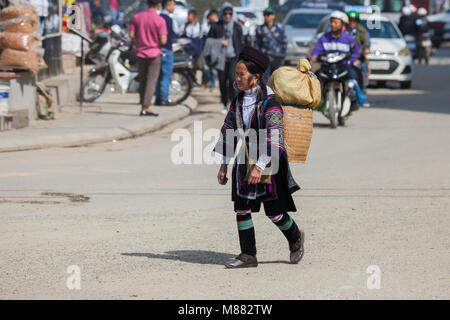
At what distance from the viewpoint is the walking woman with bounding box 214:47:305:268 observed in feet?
22.2

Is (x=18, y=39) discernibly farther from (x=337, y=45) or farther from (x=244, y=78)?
(x=244, y=78)

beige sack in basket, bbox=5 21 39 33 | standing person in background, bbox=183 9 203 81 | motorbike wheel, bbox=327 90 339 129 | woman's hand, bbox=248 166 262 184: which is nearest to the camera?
woman's hand, bbox=248 166 262 184

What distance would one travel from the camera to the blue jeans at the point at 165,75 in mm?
18656

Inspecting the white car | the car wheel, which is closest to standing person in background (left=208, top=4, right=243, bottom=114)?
the white car

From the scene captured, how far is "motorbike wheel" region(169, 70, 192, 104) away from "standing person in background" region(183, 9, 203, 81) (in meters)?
4.66

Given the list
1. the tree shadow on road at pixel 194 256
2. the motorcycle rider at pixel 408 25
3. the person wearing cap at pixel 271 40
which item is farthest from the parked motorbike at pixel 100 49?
the motorcycle rider at pixel 408 25

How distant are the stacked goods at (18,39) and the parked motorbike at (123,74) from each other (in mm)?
3554

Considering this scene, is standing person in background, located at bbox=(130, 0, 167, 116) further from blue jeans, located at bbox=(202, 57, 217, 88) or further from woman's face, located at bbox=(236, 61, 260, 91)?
woman's face, located at bbox=(236, 61, 260, 91)

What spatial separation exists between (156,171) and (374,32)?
48.0 ft

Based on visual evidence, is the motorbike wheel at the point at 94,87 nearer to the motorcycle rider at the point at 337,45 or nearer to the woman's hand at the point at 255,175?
the motorcycle rider at the point at 337,45

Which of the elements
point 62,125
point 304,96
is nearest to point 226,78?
point 62,125

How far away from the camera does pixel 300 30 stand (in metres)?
29.7
